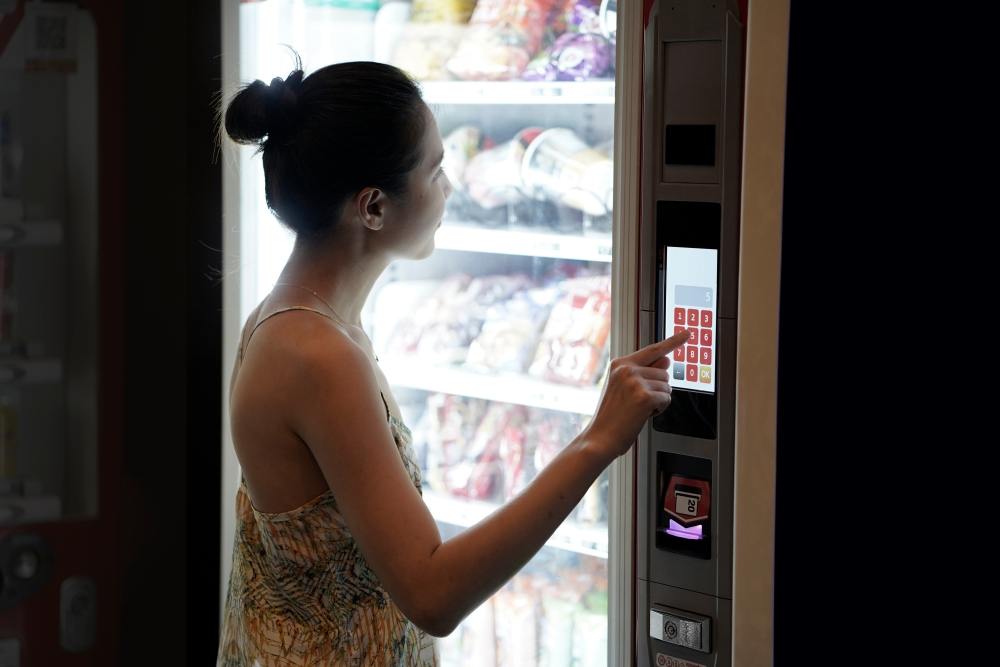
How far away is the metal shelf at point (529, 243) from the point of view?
5.69ft

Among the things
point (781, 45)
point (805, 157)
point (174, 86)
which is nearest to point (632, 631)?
point (805, 157)

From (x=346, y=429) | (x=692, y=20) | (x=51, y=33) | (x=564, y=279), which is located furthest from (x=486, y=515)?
(x=51, y=33)

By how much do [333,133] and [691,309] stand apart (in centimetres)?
49

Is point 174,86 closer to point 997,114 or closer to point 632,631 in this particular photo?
point 632,631

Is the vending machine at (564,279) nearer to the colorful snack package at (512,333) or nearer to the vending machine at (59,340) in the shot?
the colorful snack package at (512,333)

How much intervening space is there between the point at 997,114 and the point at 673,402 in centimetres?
51

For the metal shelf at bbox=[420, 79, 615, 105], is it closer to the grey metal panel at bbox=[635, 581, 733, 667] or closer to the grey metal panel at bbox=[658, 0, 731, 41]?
the grey metal panel at bbox=[658, 0, 731, 41]

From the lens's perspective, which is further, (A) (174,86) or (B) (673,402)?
(A) (174,86)

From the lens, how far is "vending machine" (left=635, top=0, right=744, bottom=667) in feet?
4.22

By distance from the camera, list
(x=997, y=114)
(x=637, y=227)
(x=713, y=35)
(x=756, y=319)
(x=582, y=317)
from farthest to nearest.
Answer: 1. (x=582, y=317)
2. (x=637, y=227)
3. (x=713, y=35)
4. (x=756, y=319)
5. (x=997, y=114)

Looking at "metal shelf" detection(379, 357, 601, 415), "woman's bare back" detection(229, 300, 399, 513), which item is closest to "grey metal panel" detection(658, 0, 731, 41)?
"woman's bare back" detection(229, 300, 399, 513)

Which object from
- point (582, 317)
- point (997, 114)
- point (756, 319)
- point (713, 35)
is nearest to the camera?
point (997, 114)

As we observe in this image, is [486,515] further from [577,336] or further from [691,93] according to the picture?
[691,93]

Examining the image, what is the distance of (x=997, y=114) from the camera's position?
1.04m
